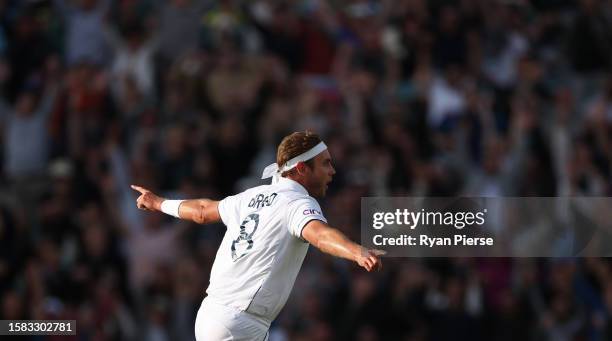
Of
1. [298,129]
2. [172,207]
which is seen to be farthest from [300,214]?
[298,129]

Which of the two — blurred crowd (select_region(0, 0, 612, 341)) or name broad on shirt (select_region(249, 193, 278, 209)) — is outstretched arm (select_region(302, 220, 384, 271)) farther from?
blurred crowd (select_region(0, 0, 612, 341))

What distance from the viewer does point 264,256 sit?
8.76 meters

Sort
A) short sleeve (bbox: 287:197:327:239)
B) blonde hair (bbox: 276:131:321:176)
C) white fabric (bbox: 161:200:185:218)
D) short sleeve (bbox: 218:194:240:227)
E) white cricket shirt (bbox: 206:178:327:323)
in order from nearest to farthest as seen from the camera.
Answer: short sleeve (bbox: 287:197:327:239) → white cricket shirt (bbox: 206:178:327:323) → blonde hair (bbox: 276:131:321:176) → short sleeve (bbox: 218:194:240:227) → white fabric (bbox: 161:200:185:218)

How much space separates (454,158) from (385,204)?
512 centimetres

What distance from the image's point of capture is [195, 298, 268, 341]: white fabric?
346 inches

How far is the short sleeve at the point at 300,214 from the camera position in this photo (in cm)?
840

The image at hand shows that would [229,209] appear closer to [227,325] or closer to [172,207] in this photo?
[172,207]

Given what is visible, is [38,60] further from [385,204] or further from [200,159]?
[385,204]

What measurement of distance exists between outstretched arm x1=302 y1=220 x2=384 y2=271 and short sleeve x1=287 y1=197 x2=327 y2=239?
0.05 meters

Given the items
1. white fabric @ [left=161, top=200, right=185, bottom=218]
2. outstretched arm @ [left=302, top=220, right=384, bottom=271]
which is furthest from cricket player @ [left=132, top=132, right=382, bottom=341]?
white fabric @ [left=161, top=200, right=185, bottom=218]

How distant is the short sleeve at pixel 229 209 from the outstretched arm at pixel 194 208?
0.12 m

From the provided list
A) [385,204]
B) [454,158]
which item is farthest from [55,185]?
[385,204]

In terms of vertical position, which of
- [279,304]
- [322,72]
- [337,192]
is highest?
[322,72]

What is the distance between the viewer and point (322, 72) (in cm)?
1788
